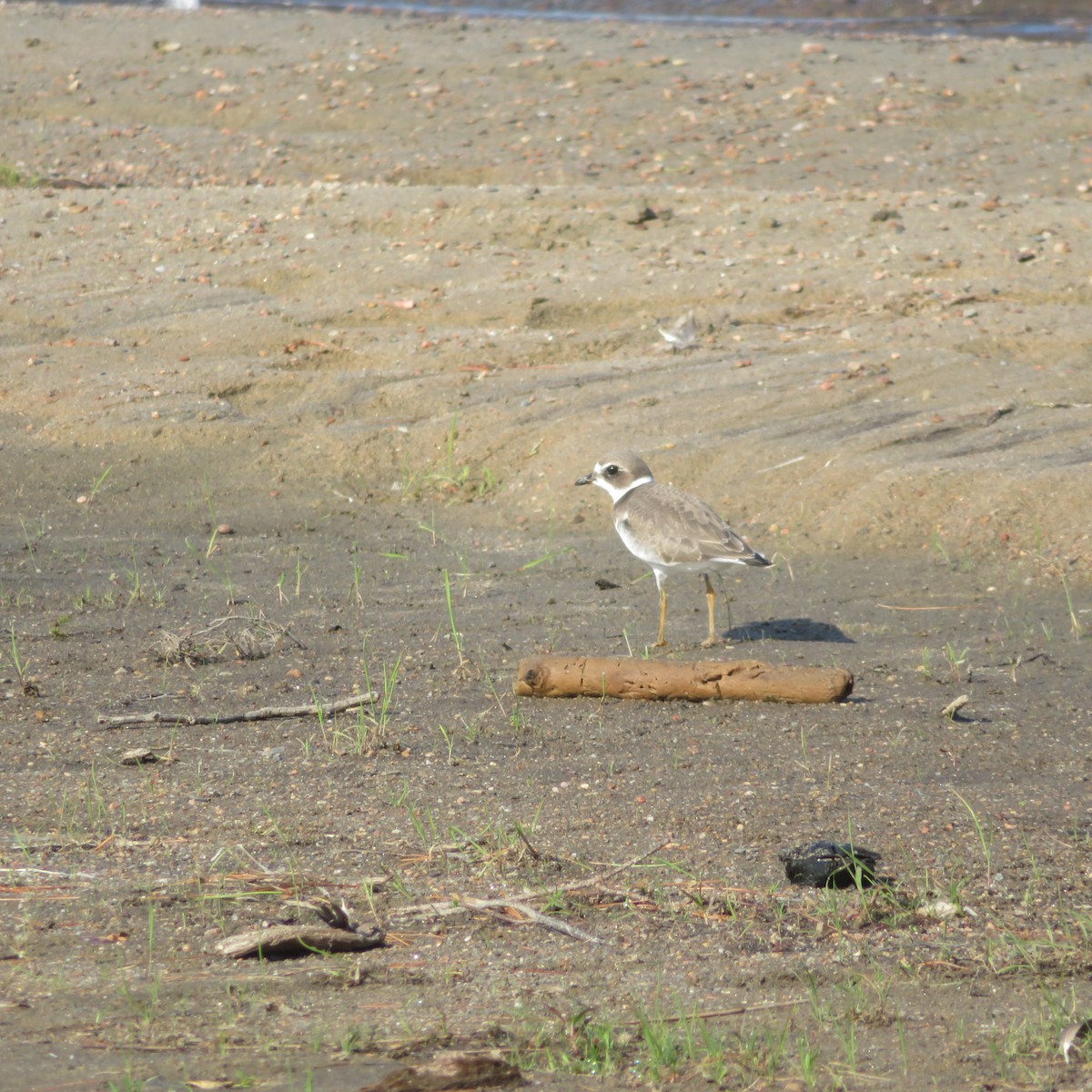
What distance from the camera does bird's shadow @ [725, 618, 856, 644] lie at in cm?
668

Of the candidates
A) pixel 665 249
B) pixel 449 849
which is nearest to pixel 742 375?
pixel 665 249

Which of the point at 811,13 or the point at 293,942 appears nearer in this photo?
the point at 293,942

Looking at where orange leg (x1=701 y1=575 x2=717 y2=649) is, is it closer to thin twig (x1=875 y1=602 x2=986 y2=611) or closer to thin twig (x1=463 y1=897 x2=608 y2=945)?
thin twig (x1=875 y1=602 x2=986 y2=611)

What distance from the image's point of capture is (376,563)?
7.74 meters

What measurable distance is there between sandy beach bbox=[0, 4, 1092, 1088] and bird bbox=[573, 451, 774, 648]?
325 millimetres

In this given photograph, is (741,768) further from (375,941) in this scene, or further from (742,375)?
(742,375)

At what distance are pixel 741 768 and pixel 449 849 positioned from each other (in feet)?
3.79

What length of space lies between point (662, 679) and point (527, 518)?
113 inches

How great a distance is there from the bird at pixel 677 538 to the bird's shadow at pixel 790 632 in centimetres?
14

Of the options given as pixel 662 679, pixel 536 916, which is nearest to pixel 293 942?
pixel 536 916

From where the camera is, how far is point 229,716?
18.0ft

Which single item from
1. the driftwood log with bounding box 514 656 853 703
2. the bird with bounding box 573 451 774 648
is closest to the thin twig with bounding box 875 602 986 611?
the bird with bounding box 573 451 774 648

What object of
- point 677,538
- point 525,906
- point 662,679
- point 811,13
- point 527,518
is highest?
point 811,13

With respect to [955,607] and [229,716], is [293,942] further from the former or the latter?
[955,607]
